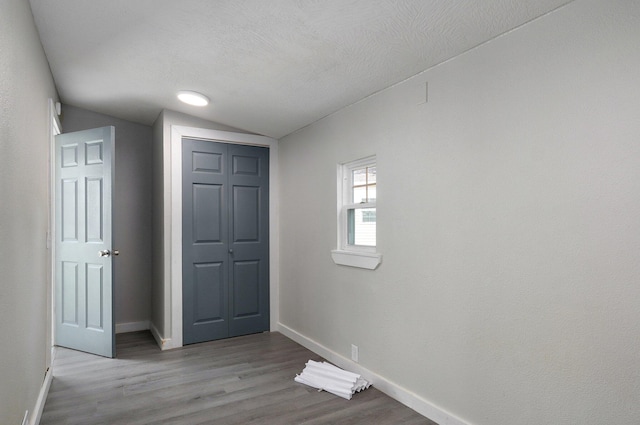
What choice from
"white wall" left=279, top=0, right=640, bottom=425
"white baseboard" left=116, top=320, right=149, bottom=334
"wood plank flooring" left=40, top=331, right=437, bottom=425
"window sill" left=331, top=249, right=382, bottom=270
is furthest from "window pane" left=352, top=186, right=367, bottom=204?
"white baseboard" left=116, top=320, right=149, bottom=334

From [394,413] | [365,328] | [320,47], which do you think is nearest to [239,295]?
[365,328]

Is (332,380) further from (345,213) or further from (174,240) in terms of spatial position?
(174,240)

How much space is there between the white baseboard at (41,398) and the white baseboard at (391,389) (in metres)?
2.11

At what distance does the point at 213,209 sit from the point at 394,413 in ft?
8.60

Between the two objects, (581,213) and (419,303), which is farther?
(419,303)

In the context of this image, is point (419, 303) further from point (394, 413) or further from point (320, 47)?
point (320, 47)

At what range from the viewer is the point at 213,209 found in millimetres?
4051

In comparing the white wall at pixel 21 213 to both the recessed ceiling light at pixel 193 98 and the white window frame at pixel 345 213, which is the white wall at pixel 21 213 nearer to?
the recessed ceiling light at pixel 193 98

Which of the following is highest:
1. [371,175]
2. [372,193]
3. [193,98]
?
[193,98]

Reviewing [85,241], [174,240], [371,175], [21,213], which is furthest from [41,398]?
[371,175]

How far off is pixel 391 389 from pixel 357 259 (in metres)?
0.97

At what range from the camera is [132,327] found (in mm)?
4445

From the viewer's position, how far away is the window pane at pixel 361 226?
3088mm

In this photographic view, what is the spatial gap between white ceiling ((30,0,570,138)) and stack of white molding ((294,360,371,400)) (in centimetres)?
216
